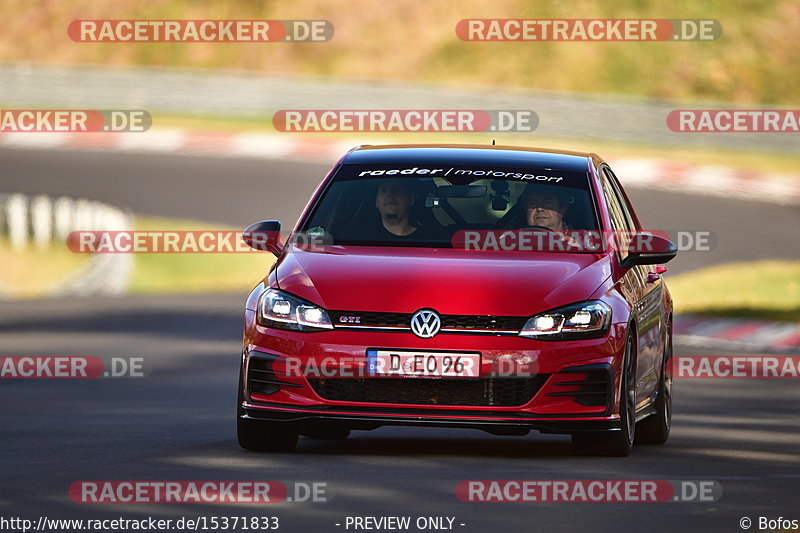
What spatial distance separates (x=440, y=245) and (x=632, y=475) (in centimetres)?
168

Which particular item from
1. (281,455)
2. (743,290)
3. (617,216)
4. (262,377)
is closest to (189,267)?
(743,290)

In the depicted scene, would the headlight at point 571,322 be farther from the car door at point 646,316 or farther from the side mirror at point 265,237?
the side mirror at point 265,237

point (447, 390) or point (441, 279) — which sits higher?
point (441, 279)

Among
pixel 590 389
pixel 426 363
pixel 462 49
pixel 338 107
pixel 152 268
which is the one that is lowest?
pixel 152 268

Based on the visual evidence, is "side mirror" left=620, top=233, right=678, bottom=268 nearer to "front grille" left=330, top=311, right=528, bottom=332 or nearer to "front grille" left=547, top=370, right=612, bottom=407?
"front grille" left=547, top=370, right=612, bottom=407

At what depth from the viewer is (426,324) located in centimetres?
895

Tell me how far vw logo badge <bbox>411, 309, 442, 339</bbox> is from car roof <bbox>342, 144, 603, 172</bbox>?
1.59 m

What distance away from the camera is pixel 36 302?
2105 cm

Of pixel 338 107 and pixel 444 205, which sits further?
pixel 338 107

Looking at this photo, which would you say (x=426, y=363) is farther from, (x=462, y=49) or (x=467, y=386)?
(x=462, y=49)

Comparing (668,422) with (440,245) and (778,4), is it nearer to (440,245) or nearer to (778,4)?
(440,245)

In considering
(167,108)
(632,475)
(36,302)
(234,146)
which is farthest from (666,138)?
(632,475)

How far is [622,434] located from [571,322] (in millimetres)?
697

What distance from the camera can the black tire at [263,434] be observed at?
940 cm
